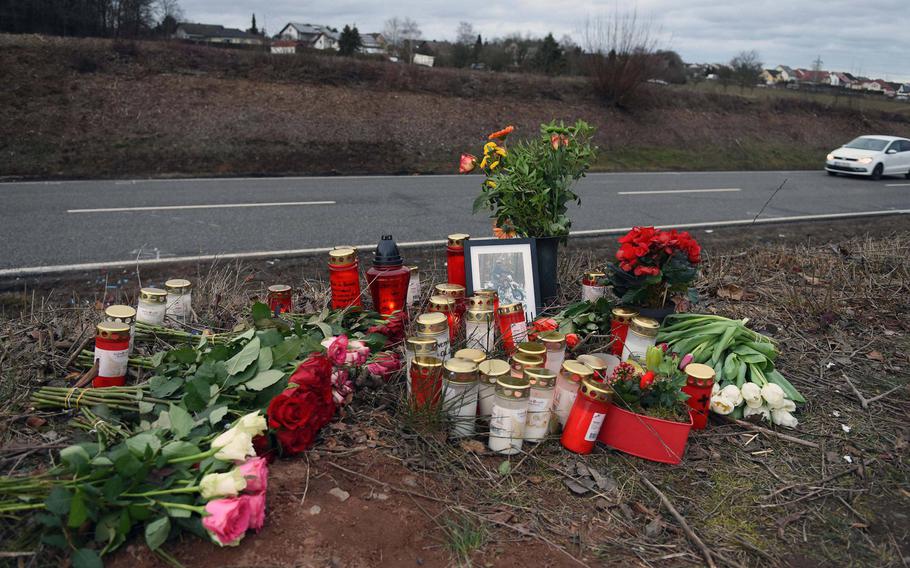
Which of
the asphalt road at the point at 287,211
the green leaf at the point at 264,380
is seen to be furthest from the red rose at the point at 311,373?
the asphalt road at the point at 287,211

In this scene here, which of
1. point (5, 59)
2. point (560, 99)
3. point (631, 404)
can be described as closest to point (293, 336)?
point (631, 404)

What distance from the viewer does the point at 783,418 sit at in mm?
2898

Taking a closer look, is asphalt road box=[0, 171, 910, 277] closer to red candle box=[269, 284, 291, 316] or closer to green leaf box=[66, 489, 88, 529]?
red candle box=[269, 284, 291, 316]

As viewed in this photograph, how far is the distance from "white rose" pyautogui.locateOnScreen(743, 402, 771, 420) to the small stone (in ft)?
6.11

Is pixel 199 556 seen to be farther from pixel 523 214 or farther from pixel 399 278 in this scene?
pixel 523 214

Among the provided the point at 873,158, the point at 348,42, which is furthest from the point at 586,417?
the point at 348,42

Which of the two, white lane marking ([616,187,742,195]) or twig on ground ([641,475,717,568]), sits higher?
white lane marking ([616,187,742,195])

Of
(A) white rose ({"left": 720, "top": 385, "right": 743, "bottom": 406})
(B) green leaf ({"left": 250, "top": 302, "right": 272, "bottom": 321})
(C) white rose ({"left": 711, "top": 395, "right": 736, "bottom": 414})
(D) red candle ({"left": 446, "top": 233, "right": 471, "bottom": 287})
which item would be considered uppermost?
(D) red candle ({"left": 446, "top": 233, "right": 471, "bottom": 287})

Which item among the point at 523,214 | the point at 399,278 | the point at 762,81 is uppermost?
the point at 762,81

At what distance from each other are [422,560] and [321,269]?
3981 mm

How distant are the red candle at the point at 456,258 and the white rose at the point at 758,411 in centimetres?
154

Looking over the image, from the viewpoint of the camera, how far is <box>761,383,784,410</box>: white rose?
2867 millimetres

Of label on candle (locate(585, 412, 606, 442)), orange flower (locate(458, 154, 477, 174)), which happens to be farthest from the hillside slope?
label on candle (locate(585, 412, 606, 442))

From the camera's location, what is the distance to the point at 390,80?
17188 millimetres
